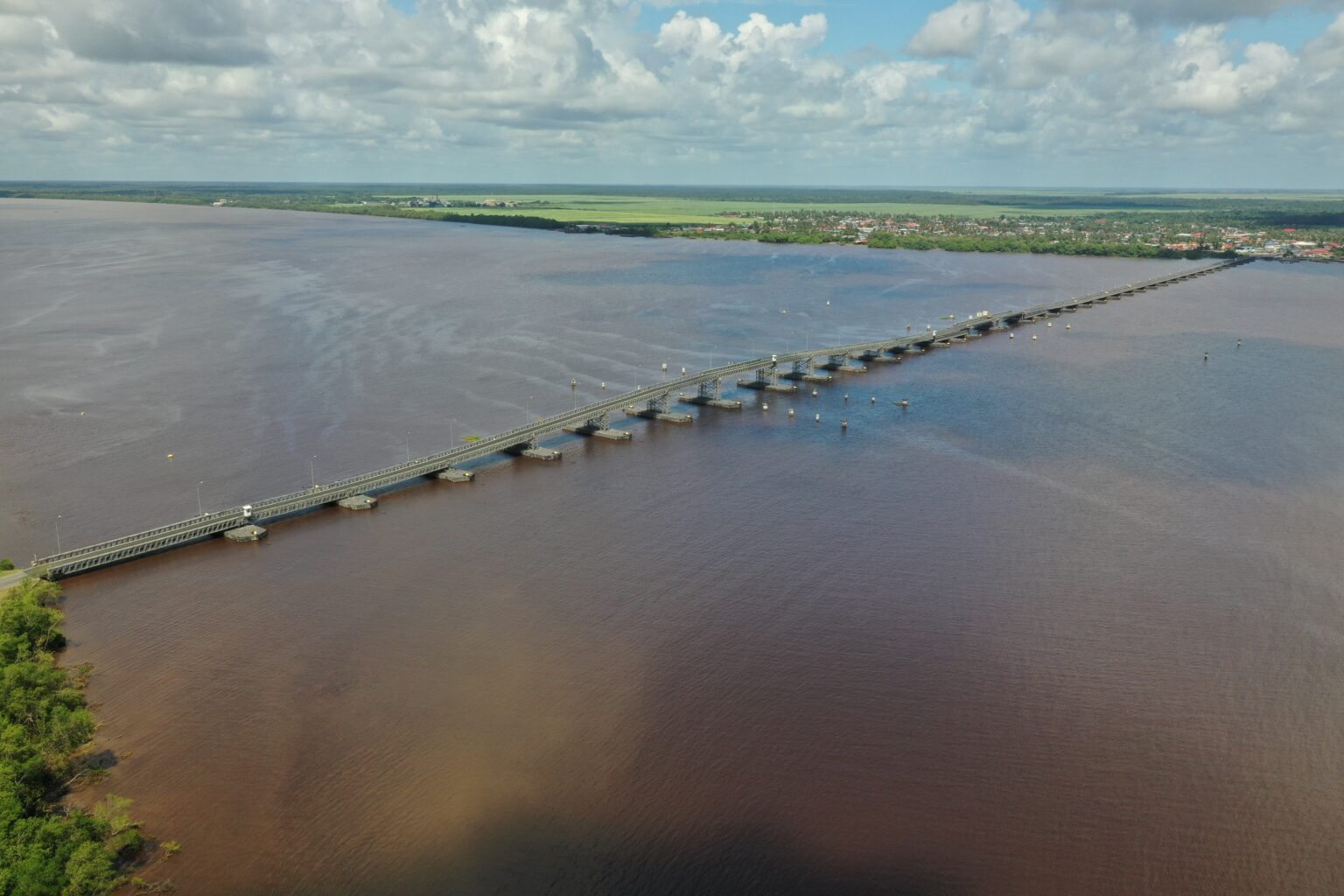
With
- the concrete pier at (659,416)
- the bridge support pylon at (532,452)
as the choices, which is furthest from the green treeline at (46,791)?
the concrete pier at (659,416)

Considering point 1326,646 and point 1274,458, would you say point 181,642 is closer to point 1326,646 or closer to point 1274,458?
point 1326,646

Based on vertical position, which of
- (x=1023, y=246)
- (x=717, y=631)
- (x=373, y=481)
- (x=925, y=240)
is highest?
(x=925, y=240)

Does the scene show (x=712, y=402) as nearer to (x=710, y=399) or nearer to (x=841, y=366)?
(x=710, y=399)

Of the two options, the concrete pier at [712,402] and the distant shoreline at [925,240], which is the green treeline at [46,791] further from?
the distant shoreline at [925,240]

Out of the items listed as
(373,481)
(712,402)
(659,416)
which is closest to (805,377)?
(712,402)

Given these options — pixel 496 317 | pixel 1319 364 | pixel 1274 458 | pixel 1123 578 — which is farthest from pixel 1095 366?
pixel 496 317

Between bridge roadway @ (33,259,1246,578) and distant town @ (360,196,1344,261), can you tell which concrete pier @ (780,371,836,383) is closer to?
bridge roadway @ (33,259,1246,578)

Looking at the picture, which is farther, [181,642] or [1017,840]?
[181,642]
